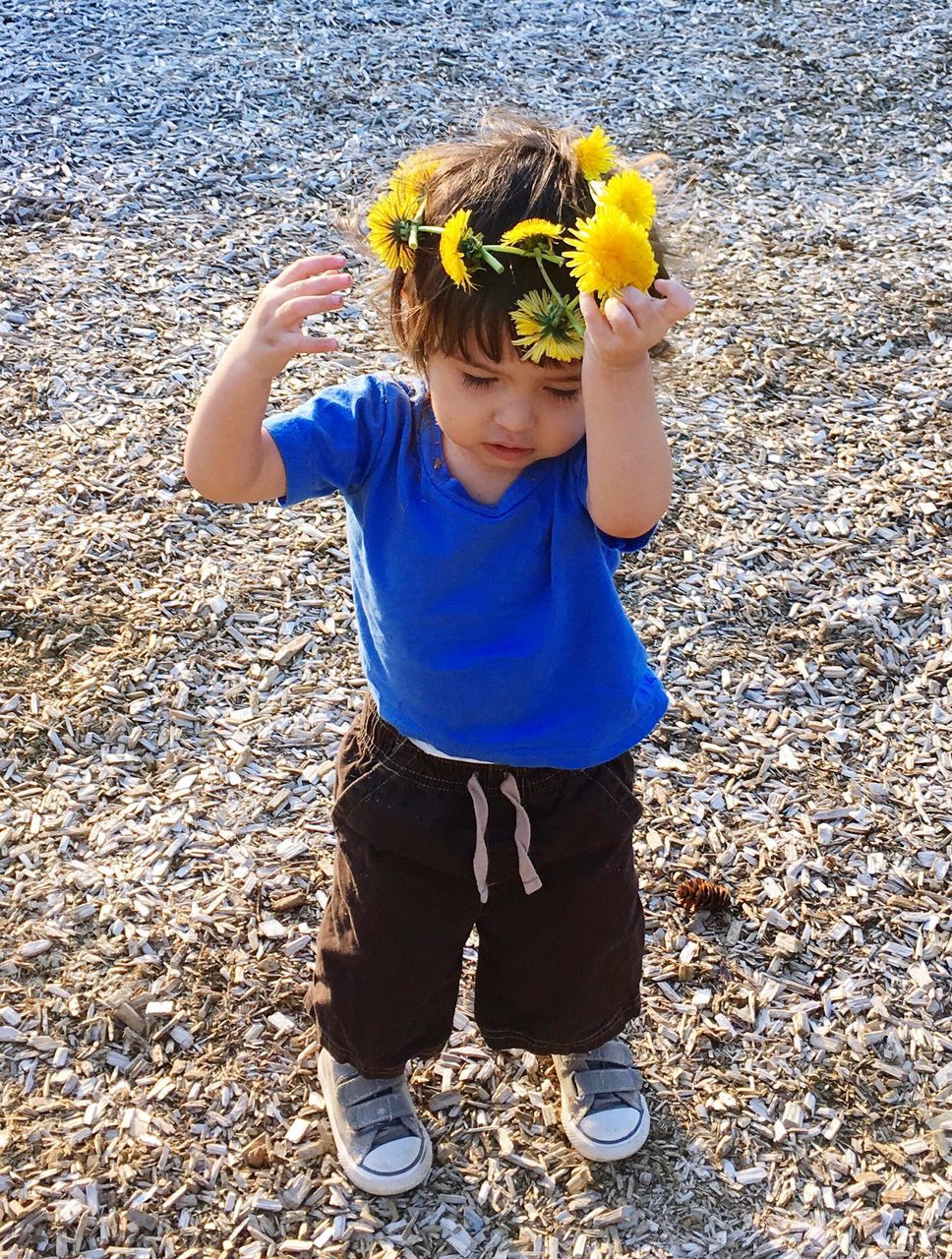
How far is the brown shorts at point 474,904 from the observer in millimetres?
2113

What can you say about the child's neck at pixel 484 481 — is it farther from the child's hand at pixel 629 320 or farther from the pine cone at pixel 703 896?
the pine cone at pixel 703 896

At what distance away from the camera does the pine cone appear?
2965 millimetres

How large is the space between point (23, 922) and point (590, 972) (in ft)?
4.29

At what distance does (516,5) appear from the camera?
23.9 feet

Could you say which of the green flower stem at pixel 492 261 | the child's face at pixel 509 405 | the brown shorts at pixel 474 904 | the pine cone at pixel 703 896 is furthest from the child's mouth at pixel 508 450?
the pine cone at pixel 703 896

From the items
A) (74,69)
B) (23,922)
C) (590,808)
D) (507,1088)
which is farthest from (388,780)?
(74,69)

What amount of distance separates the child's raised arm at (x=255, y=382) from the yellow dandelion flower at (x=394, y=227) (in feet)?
0.28

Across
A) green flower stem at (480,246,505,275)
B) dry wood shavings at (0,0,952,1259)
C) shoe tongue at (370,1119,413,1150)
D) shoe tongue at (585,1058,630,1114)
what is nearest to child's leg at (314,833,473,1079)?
shoe tongue at (370,1119,413,1150)

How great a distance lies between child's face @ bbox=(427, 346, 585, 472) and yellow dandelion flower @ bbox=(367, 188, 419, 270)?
0.54 ft

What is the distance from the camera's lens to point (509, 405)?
1777 mm

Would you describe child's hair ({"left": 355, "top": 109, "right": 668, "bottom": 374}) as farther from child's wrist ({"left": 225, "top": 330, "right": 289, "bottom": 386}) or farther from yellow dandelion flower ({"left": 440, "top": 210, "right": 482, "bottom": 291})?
child's wrist ({"left": 225, "top": 330, "right": 289, "bottom": 386})

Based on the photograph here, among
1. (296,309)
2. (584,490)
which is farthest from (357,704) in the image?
(296,309)

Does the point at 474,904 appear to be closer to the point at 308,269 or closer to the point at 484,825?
the point at 484,825

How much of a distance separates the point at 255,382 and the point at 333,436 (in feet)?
0.62
